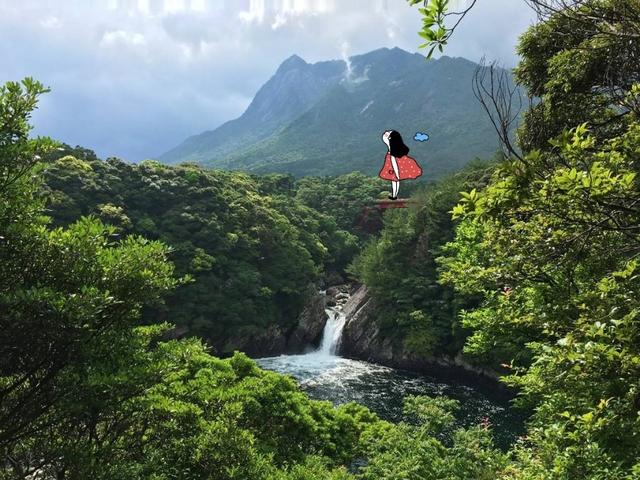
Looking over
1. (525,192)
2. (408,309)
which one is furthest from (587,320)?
(408,309)

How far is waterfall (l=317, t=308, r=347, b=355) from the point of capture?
122ft

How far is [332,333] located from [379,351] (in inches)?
213

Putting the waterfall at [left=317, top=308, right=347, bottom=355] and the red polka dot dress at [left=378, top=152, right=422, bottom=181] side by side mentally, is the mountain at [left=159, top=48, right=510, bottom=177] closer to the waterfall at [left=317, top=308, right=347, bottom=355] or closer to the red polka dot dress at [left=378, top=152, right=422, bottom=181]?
the waterfall at [left=317, top=308, right=347, bottom=355]

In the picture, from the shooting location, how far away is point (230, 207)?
38562 millimetres

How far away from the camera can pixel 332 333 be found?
38562 mm

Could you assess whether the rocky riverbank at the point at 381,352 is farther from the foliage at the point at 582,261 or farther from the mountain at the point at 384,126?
the mountain at the point at 384,126

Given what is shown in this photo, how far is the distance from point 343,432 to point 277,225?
29.7 m

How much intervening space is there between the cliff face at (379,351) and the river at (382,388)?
793mm

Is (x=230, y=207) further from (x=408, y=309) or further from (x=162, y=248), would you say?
(x=162, y=248)

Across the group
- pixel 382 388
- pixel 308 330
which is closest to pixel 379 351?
pixel 382 388

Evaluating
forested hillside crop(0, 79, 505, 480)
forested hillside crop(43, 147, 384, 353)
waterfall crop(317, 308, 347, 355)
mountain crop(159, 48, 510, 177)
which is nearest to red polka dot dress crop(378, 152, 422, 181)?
forested hillside crop(0, 79, 505, 480)

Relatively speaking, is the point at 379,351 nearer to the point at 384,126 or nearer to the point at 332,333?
the point at 332,333

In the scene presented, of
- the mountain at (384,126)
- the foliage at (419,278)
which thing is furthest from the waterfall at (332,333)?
the mountain at (384,126)

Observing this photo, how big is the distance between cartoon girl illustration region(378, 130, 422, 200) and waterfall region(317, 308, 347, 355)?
31249 mm
